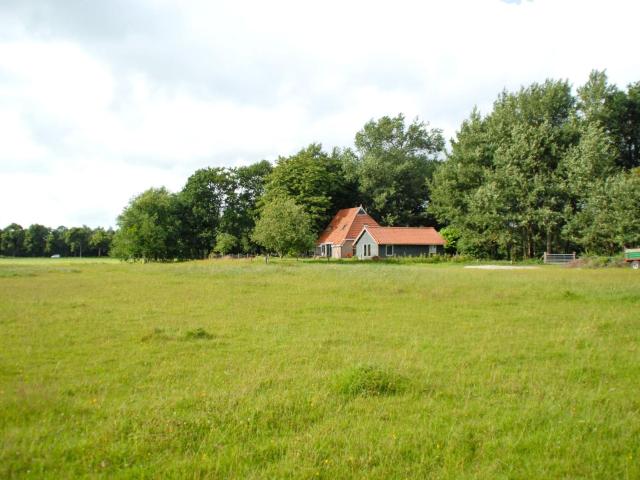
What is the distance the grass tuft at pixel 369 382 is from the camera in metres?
7.60

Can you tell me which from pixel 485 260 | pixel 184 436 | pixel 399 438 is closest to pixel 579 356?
pixel 399 438

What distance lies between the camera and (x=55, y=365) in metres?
9.33

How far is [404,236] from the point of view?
66.8 metres

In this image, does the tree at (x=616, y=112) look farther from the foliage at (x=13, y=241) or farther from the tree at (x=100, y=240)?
the foliage at (x=13, y=241)

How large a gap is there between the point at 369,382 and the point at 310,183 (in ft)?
220

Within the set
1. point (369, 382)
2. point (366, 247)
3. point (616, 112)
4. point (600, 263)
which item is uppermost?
point (616, 112)

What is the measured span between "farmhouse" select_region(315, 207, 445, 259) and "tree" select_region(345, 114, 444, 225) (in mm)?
4688

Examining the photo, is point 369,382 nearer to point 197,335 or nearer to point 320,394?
point 320,394

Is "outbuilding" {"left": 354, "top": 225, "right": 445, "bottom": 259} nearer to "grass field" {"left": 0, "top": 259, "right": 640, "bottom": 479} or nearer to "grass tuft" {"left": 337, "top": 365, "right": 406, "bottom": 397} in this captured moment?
"grass field" {"left": 0, "top": 259, "right": 640, "bottom": 479}

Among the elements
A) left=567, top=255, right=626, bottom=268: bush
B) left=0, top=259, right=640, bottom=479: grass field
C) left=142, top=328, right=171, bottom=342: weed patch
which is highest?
left=567, top=255, right=626, bottom=268: bush

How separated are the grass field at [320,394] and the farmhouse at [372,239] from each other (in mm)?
50234

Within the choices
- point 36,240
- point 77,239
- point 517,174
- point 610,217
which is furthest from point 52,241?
point 610,217

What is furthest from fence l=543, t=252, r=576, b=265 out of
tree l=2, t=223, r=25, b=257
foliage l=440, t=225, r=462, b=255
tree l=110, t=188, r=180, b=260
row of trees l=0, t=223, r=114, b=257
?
tree l=2, t=223, r=25, b=257

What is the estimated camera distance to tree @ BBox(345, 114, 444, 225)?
7494 centimetres
